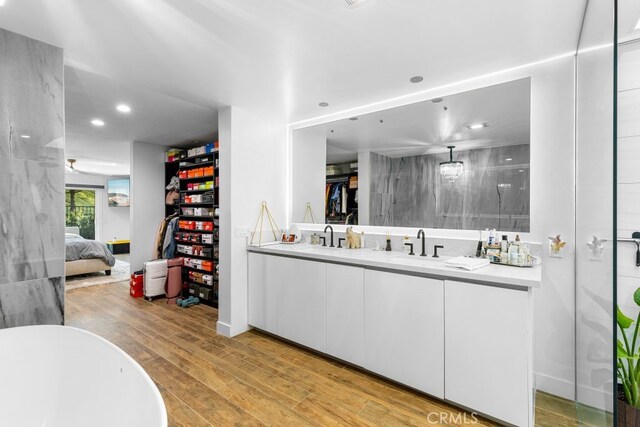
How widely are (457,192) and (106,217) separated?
1064cm

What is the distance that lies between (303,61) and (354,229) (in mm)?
1791

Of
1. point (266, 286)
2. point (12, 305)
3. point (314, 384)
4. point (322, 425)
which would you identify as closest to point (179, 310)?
point (266, 286)

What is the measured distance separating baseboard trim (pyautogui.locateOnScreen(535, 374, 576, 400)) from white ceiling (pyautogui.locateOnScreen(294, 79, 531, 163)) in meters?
1.76

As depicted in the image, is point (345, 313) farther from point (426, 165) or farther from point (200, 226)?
point (200, 226)

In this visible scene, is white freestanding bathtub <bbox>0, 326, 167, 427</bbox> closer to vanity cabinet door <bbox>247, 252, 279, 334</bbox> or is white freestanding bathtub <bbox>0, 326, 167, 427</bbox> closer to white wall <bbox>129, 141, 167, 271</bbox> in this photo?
vanity cabinet door <bbox>247, 252, 279, 334</bbox>

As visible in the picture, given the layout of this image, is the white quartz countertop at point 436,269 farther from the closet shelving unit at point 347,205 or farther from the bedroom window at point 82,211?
the bedroom window at point 82,211

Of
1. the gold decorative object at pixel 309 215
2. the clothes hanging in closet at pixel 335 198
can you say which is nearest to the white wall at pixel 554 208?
the clothes hanging in closet at pixel 335 198

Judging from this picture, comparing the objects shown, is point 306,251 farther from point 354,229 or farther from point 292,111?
point 292,111

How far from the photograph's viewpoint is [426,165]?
2.79 m

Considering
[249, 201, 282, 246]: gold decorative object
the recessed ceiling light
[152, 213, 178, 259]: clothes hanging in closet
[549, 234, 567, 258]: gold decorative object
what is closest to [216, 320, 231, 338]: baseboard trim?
[249, 201, 282, 246]: gold decorative object

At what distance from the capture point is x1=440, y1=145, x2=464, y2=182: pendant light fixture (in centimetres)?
259

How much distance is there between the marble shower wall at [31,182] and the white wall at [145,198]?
131 inches

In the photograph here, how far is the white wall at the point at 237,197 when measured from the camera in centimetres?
311

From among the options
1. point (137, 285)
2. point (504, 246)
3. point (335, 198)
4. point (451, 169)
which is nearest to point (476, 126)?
point (451, 169)
